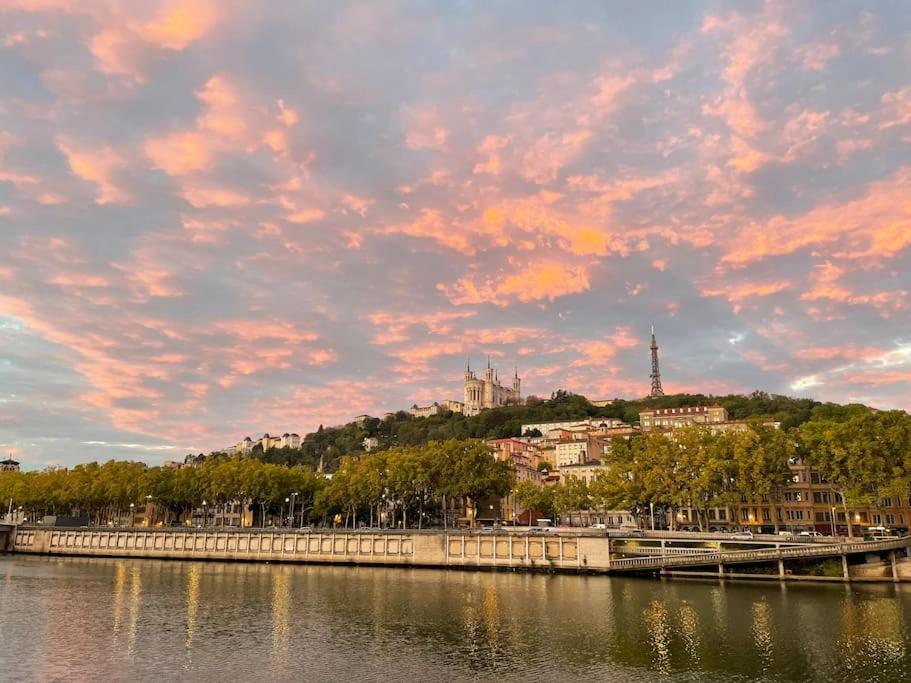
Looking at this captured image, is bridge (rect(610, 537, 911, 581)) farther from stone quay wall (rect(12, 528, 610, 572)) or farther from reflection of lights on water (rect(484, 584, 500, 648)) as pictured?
reflection of lights on water (rect(484, 584, 500, 648))

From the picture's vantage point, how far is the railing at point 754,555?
253ft

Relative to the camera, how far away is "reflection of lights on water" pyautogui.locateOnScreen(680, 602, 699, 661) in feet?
143

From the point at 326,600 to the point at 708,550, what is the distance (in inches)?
1838

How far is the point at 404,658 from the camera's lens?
41.3m

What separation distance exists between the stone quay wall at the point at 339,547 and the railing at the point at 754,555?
425cm

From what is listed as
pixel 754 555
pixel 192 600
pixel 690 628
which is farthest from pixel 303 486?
pixel 690 628

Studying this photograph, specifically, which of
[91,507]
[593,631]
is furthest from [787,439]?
[91,507]

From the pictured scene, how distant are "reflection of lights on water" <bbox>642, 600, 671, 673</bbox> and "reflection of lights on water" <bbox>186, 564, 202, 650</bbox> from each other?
29621mm

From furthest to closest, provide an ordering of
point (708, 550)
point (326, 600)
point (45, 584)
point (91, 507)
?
1. point (91, 507)
2. point (708, 550)
3. point (45, 584)
4. point (326, 600)

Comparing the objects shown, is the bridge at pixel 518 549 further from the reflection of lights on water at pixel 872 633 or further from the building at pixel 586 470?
the building at pixel 586 470

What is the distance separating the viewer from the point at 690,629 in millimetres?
49812

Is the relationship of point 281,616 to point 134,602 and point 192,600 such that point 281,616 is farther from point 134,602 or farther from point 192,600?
point 134,602

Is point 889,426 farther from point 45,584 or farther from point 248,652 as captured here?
point 45,584

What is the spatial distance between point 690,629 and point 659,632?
2.70m
